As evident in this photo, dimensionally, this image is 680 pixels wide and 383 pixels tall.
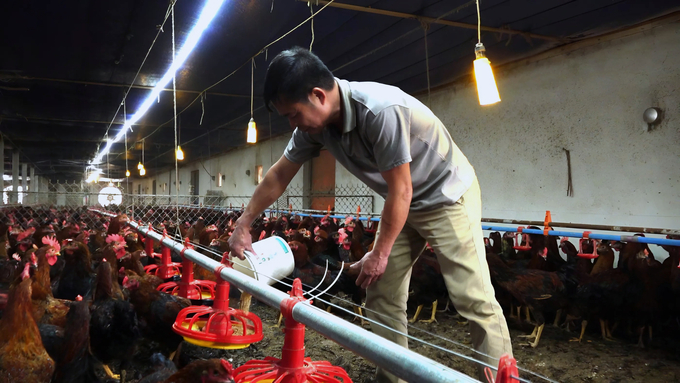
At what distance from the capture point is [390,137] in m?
1.34

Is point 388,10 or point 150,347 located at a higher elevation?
point 388,10

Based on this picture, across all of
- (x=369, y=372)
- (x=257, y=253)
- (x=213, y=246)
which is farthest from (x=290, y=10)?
(x=369, y=372)

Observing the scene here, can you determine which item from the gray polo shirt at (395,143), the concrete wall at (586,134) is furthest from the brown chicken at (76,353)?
the concrete wall at (586,134)

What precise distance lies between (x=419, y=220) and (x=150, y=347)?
2134 mm

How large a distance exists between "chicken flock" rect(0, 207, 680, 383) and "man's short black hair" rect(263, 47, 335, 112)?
24.4 inches

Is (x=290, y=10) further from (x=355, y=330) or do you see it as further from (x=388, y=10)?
(x=355, y=330)

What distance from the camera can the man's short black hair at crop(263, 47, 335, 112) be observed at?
1.30 metres

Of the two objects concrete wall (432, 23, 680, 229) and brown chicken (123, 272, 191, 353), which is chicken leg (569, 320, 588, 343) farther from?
brown chicken (123, 272, 191, 353)

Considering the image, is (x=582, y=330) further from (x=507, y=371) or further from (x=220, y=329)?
(x=507, y=371)

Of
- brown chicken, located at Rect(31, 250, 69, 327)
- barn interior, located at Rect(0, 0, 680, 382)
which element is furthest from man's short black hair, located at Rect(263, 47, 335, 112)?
brown chicken, located at Rect(31, 250, 69, 327)

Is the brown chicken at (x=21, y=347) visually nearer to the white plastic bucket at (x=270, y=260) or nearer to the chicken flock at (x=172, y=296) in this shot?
the chicken flock at (x=172, y=296)

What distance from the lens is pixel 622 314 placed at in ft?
12.5

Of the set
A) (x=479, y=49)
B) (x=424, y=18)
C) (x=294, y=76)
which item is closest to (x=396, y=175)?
(x=294, y=76)

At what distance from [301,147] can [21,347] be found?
1668mm
